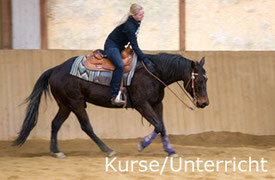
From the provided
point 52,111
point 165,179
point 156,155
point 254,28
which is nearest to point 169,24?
point 254,28

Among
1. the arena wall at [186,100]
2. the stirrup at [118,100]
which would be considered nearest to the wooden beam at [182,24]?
the arena wall at [186,100]

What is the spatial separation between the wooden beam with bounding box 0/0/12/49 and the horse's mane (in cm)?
405

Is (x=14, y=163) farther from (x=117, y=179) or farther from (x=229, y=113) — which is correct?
(x=229, y=113)

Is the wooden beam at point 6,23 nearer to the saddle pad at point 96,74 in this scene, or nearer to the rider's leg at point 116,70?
the saddle pad at point 96,74

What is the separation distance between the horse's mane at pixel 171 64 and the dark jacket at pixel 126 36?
0.94ft

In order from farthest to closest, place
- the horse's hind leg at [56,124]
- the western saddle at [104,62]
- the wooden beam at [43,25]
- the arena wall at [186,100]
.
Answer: the wooden beam at [43,25] < the arena wall at [186,100] < the horse's hind leg at [56,124] < the western saddle at [104,62]

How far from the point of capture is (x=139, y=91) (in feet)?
23.6

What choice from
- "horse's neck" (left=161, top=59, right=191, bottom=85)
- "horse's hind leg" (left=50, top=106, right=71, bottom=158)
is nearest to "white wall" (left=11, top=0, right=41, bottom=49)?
"horse's hind leg" (left=50, top=106, right=71, bottom=158)

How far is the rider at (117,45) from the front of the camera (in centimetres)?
→ 702

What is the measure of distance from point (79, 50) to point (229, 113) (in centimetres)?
364

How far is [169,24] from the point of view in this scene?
1066cm

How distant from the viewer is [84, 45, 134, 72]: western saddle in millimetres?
7242

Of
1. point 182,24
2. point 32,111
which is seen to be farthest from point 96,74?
point 182,24

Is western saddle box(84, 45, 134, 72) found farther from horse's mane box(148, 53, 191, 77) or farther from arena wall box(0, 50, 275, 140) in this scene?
arena wall box(0, 50, 275, 140)
